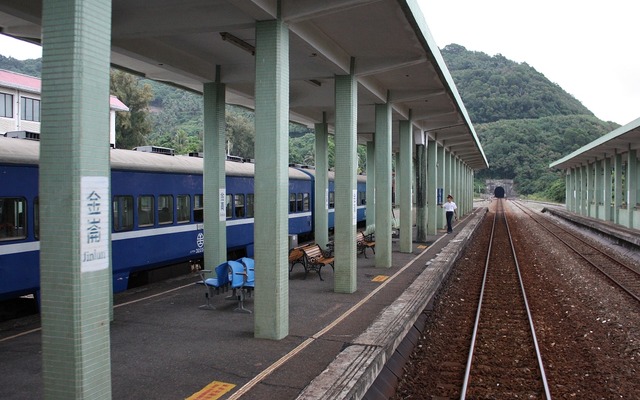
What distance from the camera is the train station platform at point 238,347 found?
540 centimetres

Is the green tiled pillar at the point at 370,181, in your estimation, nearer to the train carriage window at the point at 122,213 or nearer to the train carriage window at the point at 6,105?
the train carriage window at the point at 122,213

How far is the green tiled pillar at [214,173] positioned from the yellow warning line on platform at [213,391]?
5513mm

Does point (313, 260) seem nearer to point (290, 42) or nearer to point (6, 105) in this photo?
point (290, 42)

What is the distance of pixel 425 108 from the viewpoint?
16.8m

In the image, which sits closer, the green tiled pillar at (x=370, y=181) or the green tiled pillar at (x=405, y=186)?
the green tiled pillar at (x=405, y=186)

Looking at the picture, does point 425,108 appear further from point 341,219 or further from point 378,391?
point 378,391

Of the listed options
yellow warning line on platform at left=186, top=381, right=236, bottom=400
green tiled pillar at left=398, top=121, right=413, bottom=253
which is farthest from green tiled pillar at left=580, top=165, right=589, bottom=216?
yellow warning line on platform at left=186, top=381, right=236, bottom=400

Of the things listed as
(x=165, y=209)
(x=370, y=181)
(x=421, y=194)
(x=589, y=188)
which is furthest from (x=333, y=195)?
(x=589, y=188)

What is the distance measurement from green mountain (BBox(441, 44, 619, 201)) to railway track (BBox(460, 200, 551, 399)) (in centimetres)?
7736

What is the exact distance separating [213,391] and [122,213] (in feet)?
19.9

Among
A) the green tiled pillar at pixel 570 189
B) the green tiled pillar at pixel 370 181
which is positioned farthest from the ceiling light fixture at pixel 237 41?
the green tiled pillar at pixel 570 189

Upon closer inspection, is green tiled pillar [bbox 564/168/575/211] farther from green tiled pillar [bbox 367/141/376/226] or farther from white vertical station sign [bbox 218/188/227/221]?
white vertical station sign [bbox 218/188/227/221]

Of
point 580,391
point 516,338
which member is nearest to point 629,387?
point 580,391

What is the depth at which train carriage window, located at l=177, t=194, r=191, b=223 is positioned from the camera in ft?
40.1
